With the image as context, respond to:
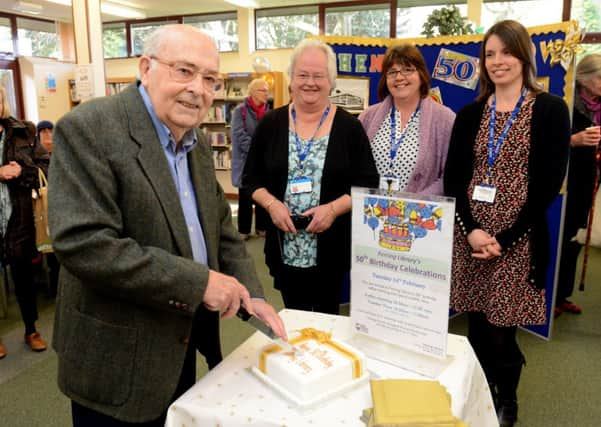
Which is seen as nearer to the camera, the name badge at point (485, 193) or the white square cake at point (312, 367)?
the white square cake at point (312, 367)

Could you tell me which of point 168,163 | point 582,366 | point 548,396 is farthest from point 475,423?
point 582,366

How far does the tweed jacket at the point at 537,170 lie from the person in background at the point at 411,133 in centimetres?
25

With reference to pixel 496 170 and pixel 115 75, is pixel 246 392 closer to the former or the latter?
pixel 496 170

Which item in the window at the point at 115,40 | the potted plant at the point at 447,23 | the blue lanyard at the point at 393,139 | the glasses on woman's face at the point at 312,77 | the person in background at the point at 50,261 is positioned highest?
the window at the point at 115,40

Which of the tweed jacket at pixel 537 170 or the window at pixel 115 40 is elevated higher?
the window at pixel 115 40

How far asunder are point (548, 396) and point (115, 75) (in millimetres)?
9308

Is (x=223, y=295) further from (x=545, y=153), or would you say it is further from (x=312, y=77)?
(x=545, y=153)

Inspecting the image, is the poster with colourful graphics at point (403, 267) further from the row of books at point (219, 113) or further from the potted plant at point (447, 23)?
the row of books at point (219, 113)

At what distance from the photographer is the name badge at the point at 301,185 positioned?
189cm

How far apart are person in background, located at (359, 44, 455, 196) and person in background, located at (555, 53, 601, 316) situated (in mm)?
1429

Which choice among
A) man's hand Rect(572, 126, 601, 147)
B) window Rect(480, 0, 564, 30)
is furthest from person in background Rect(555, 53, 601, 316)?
window Rect(480, 0, 564, 30)

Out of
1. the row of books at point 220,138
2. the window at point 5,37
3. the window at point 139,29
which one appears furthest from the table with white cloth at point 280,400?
the window at point 139,29

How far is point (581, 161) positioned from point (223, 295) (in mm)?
3041

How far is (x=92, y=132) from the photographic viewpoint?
38.4 inches
